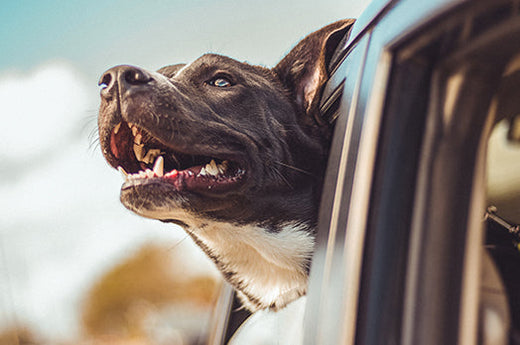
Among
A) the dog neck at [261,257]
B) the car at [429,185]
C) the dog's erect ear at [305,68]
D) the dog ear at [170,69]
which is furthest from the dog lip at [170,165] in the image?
the car at [429,185]

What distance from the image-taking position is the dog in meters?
2.20

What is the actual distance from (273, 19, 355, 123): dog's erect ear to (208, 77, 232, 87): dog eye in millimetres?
362

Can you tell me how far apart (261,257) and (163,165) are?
0.71 meters

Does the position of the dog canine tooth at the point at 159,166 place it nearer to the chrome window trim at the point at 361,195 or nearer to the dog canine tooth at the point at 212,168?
the dog canine tooth at the point at 212,168

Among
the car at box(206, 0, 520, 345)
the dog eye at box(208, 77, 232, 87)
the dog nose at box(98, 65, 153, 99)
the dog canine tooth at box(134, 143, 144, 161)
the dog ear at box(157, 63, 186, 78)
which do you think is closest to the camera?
the car at box(206, 0, 520, 345)

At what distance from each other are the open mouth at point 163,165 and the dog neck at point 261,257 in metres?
0.32

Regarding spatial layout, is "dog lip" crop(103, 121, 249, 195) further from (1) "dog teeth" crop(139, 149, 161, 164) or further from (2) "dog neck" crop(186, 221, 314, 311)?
(2) "dog neck" crop(186, 221, 314, 311)

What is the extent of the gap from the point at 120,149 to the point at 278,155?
716 mm

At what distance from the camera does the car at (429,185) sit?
100 centimetres

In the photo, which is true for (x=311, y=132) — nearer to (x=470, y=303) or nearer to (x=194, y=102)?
(x=194, y=102)

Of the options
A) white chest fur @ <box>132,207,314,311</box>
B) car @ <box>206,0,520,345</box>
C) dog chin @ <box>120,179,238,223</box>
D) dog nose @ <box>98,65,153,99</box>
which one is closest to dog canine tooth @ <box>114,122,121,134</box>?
dog nose @ <box>98,65,153,99</box>

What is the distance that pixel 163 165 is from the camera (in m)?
2.37

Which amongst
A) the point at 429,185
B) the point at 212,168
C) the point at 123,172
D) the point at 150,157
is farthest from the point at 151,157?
the point at 429,185

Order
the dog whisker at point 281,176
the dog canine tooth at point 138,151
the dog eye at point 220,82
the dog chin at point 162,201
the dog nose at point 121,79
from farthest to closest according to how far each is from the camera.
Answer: the dog eye at point 220,82 → the dog whisker at point 281,176 → the dog canine tooth at point 138,151 → the dog chin at point 162,201 → the dog nose at point 121,79
